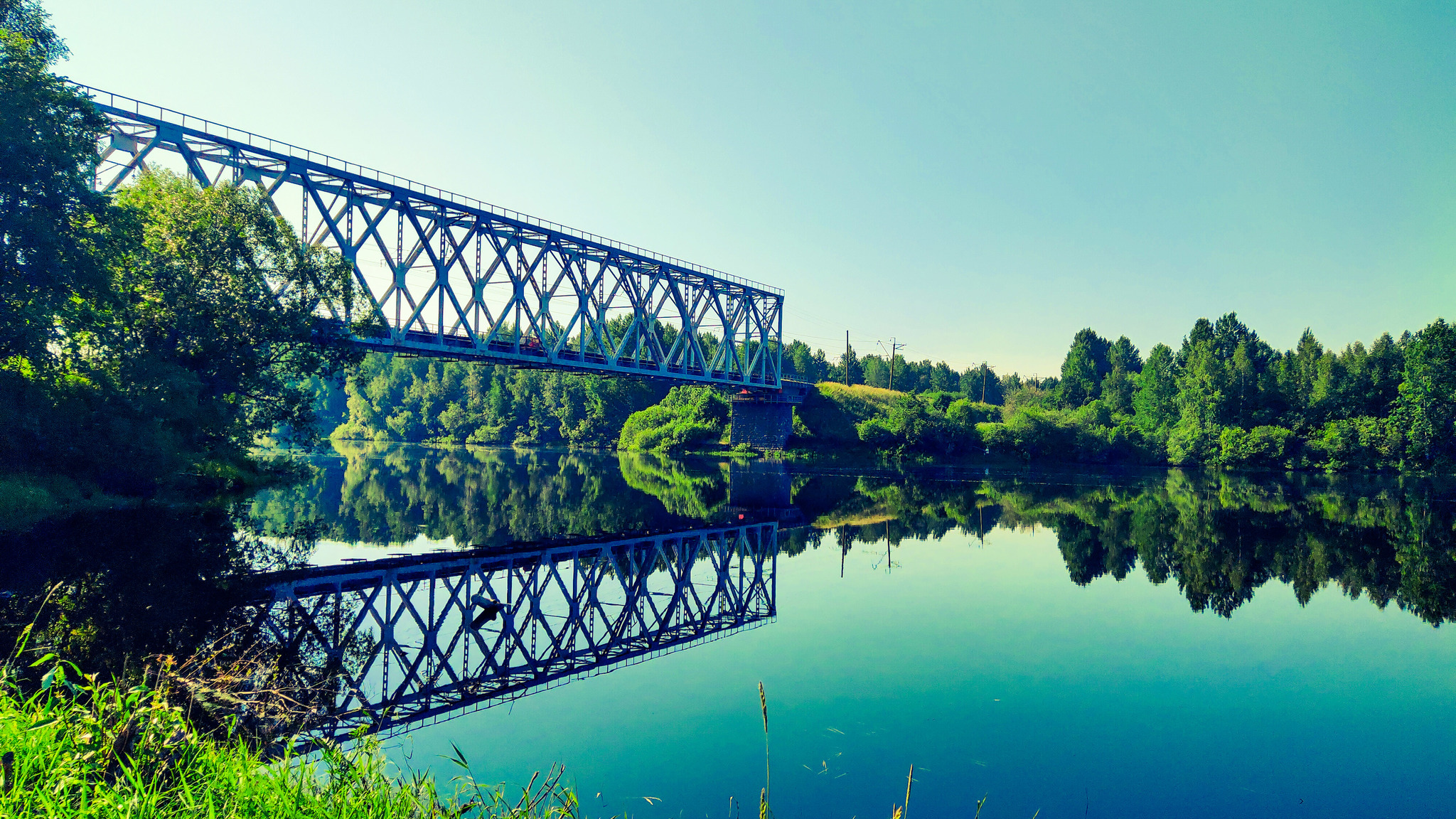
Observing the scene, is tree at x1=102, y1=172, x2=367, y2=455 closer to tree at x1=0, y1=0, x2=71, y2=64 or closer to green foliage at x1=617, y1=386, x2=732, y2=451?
tree at x1=0, y1=0, x2=71, y2=64

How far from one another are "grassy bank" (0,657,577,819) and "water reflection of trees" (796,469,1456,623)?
1590cm

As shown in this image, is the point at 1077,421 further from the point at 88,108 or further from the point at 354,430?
the point at 354,430

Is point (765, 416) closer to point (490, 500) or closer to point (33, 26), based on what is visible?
point (490, 500)

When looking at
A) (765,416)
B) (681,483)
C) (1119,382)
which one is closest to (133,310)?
(681,483)

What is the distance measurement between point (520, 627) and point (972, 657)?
764 cm

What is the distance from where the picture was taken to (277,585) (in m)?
14.9

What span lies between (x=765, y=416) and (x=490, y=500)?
1812 inches

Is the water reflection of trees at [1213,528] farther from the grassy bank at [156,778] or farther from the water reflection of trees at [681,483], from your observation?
the grassy bank at [156,778]

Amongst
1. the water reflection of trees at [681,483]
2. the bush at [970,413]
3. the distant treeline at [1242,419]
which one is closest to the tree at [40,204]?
the water reflection of trees at [681,483]

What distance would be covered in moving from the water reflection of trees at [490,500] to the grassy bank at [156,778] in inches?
655

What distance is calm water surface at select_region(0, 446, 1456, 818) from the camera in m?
7.64

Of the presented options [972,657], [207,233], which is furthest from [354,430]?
[972,657]

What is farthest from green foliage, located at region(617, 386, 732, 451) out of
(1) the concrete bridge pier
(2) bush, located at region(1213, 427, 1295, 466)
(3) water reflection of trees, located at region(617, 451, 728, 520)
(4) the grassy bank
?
(4) the grassy bank

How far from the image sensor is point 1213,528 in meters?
27.7
